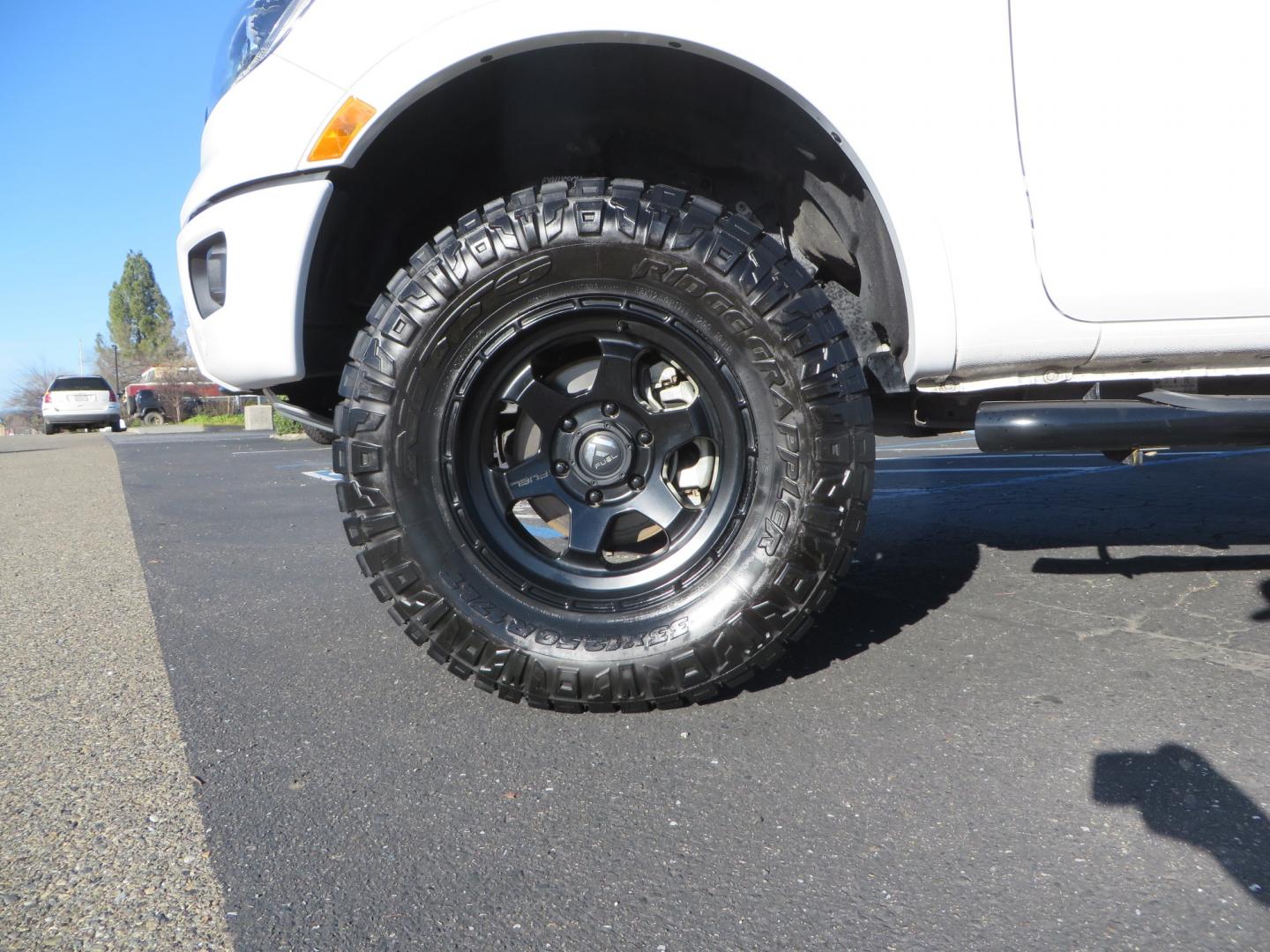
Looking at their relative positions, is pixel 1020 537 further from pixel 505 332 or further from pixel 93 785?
pixel 93 785

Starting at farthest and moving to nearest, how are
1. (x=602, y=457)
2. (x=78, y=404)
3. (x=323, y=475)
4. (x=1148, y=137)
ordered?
(x=78, y=404), (x=323, y=475), (x=602, y=457), (x=1148, y=137)

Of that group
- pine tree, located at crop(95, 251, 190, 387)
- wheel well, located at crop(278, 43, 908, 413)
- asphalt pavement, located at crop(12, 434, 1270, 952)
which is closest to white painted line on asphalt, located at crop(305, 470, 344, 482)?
asphalt pavement, located at crop(12, 434, 1270, 952)

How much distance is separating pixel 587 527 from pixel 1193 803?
1367 millimetres

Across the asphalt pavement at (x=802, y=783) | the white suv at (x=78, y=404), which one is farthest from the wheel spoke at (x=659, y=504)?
the white suv at (x=78, y=404)

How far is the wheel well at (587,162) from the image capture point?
229 cm

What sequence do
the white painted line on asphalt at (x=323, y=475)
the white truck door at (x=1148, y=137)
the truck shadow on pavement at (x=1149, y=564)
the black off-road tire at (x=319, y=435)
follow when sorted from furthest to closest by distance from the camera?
the white painted line on asphalt at (x=323, y=475)
the truck shadow on pavement at (x=1149, y=564)
the black off-road tire at (x=319, y=435)
the white truck door at (x=1148, y=137)

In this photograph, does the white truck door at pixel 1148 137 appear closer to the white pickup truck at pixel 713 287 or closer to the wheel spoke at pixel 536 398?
the white pickup truck at pixel 713 287

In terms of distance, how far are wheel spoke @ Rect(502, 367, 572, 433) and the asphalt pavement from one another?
2.31 feet

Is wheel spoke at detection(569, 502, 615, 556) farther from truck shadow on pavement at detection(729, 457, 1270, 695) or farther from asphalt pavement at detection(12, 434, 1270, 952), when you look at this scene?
truck shadow on pavement at detection(729, 457, 1270, 695)

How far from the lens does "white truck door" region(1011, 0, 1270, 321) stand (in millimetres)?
1993

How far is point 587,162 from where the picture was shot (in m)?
2.65

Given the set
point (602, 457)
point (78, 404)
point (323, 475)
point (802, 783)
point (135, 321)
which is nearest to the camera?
point (802, 783)

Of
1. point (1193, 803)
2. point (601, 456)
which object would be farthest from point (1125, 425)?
point (601, 456)

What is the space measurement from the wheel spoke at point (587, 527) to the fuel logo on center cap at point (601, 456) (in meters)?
0.08
